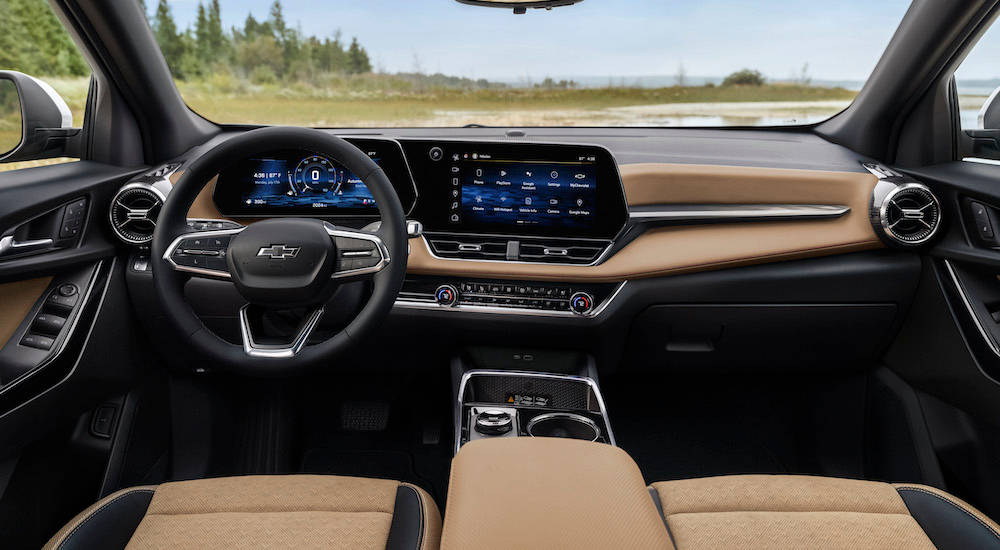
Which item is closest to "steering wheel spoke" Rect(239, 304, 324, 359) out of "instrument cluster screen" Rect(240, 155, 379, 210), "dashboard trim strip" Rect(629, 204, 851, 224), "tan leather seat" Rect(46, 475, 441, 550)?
"tan leather seat" Rect(46, 475, 441, 550)

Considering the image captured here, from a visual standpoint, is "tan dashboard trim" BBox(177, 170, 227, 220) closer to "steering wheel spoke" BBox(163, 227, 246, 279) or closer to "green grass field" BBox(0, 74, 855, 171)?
"green grass field" BBox(0, 74, 855, 171)

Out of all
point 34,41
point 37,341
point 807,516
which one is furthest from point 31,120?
point 807,516

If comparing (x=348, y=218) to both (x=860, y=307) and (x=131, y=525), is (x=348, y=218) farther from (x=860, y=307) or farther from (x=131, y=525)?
(x=860, y=307)

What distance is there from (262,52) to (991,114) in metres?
2.37

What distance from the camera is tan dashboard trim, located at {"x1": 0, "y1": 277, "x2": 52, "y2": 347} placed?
1.81 m

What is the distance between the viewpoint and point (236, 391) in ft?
8.72

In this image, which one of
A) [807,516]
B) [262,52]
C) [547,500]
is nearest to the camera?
[547,500]

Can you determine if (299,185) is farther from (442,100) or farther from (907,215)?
(907,215)

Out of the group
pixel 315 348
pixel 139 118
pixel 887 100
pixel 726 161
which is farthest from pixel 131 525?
pixel 887 100

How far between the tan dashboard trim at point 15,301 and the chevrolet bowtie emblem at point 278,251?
78cm

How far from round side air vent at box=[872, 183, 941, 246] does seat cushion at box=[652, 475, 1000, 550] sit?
3.03ft

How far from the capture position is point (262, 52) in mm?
2445

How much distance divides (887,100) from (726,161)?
0.60 m

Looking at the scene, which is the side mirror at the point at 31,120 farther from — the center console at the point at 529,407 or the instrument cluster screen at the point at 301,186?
the center console at the point at 529,407
